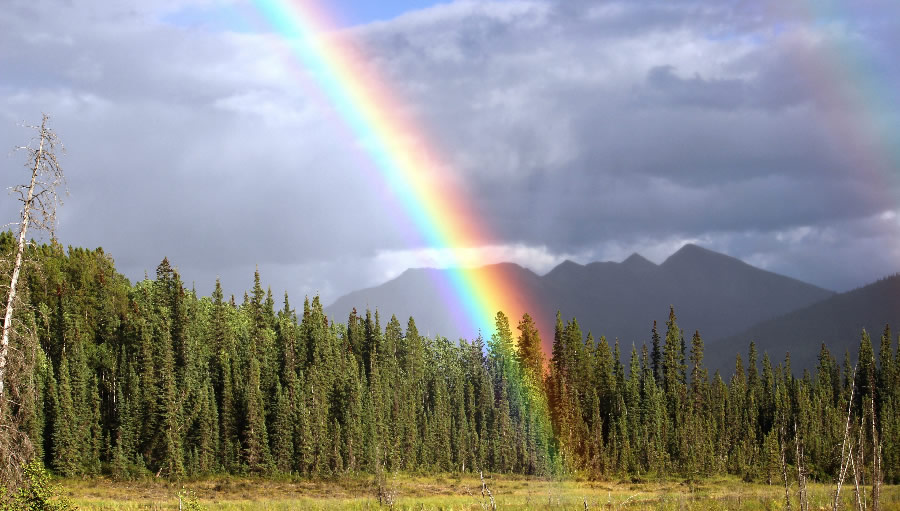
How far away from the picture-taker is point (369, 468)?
131 metres

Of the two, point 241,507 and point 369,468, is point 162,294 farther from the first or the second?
point 241,507

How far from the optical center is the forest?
117938mm

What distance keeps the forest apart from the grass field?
5.89 meters

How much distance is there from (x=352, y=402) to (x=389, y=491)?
176 feet

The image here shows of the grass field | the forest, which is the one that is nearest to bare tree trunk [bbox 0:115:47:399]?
the grass field

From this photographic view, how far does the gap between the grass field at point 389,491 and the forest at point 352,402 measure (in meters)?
5.89

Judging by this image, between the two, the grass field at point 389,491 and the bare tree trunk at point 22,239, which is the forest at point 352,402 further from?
the bare tree trunk at point 22,239

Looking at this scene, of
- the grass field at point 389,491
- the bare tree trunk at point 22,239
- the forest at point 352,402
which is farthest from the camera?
the forest at point 352,402

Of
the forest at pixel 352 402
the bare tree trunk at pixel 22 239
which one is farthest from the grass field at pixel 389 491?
the bare tree trunk at pixel 22 239

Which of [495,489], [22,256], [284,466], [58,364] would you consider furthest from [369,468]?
[22,256]

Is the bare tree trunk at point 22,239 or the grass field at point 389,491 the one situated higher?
the bare tree trunk at point 22,239

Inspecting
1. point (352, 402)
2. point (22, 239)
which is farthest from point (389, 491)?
point (22, 239)

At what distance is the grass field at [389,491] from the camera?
264 feet

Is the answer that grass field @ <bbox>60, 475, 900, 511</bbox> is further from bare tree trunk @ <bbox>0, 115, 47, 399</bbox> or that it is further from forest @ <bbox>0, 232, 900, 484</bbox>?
bare tree trunk @ <bbox>0, 115, 47, 399</bbox>
